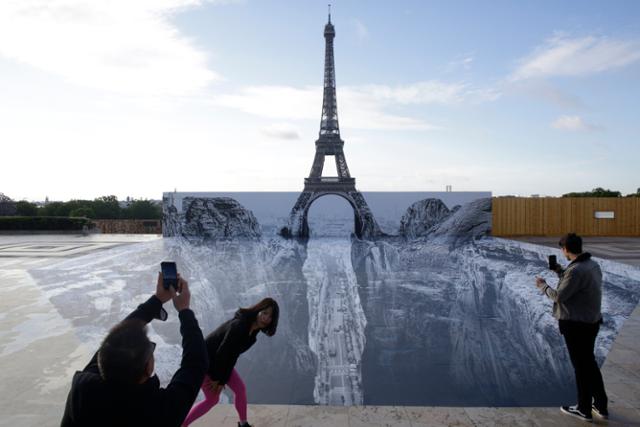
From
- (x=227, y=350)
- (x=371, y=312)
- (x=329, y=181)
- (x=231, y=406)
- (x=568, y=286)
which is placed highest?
(x=329, y=181)

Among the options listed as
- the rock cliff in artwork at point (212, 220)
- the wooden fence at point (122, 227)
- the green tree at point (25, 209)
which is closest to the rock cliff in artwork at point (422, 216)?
the rock cliff in artwork at point (212, 220)

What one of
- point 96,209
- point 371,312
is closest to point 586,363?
point 371,312

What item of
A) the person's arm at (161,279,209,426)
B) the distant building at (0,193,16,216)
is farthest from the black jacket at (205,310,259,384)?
the distant building at (0,193,16,216)

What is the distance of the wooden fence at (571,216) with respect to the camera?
1977cm

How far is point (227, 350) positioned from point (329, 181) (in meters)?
22.4

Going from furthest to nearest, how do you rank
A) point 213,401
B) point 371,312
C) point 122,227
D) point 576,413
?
point 122,227
point 371,312
point 576,413
point 213,401

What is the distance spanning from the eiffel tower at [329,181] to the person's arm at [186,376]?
61.9ft

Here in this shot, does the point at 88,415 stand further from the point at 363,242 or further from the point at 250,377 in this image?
the point at 363,242

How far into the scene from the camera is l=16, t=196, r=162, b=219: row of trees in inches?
1925

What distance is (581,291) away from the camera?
3111 mm

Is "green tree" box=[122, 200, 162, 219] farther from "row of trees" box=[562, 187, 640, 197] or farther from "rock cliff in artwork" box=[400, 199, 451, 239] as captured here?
"row of trees" box=[562, 187, 640, 197]

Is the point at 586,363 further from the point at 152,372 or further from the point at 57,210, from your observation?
the point at 57,210

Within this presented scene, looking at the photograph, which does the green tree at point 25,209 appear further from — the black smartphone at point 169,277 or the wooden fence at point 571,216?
the black smartphone at point 169,277

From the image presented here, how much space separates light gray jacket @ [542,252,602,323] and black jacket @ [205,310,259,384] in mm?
2158
